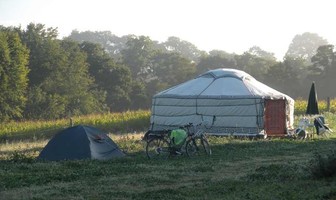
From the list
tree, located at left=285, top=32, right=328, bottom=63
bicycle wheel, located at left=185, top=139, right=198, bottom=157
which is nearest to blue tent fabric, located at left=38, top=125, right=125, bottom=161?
bicycle wheel, located at left=185, top=139, right=198, bottom=157

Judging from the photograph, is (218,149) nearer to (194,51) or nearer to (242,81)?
(242,81)

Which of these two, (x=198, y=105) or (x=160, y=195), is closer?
(x=160, y=195)

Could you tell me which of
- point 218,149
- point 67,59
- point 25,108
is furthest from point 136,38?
point 218,149

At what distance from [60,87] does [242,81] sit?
2509 cm

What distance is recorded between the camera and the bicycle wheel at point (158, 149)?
12536mm

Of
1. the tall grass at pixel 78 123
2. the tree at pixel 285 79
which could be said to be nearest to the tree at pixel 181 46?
the tree at pixel 285 79

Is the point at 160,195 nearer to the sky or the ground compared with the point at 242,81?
nearer to the ground

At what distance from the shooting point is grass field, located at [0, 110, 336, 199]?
7.49m

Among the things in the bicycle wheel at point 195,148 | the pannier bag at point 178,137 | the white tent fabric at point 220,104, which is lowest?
the bicycle wheel at point 195,148

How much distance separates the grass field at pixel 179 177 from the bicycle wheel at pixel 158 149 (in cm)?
29

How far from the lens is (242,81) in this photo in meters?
19.8

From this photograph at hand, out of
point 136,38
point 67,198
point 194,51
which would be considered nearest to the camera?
point 67,198

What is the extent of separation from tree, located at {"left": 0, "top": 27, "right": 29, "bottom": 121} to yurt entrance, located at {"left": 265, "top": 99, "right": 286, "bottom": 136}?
21344 millimetres

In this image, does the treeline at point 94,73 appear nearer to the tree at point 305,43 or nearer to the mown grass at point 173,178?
the mown grass at point 173,178
